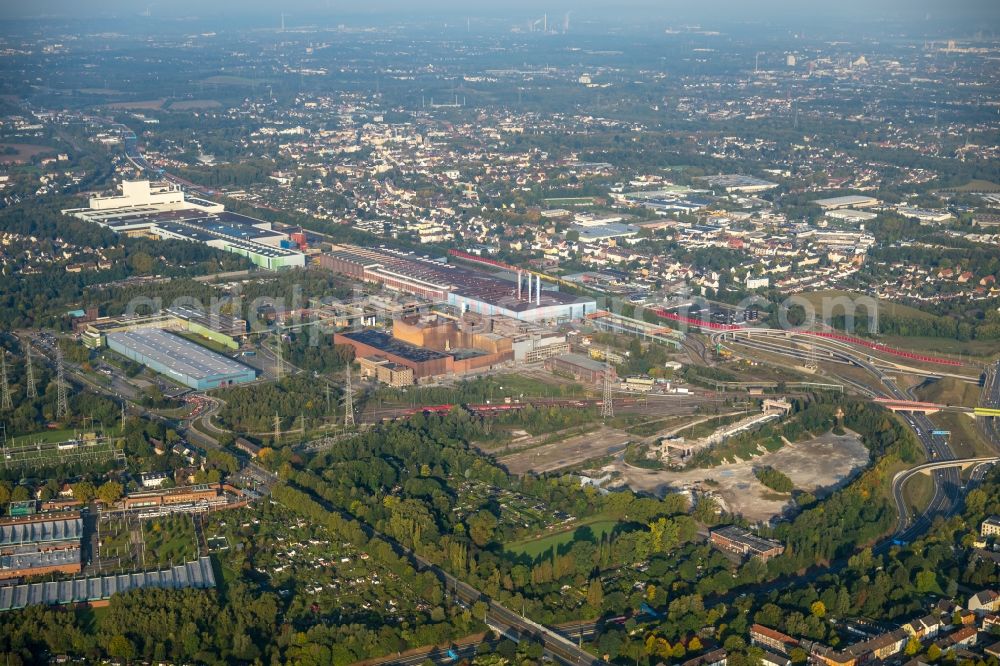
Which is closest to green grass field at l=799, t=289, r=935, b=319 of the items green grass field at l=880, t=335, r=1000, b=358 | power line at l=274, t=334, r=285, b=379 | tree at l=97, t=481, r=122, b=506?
green grass field at l=880, t=335, r=1000, b=358

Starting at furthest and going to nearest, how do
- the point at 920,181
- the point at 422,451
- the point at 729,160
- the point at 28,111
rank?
the point at 28,111
the point at 729,160
the point at 920,181
the point at 422,451

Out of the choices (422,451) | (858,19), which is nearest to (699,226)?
(422,451)

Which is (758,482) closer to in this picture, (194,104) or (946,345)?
(946,345)

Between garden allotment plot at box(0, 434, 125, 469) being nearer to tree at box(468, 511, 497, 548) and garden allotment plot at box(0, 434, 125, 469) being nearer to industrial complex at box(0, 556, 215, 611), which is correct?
industrial complex at box(0, 556, 215, 611)

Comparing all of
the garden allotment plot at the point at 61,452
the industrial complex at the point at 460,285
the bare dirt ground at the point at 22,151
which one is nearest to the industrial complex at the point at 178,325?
the industrial complex at the point at 460,285

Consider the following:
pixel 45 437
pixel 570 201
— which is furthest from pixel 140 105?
pixel 45 437

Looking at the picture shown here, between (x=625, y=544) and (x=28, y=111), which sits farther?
(x=28, y=111)

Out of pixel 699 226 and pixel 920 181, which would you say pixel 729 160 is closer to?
pixel 920 181
